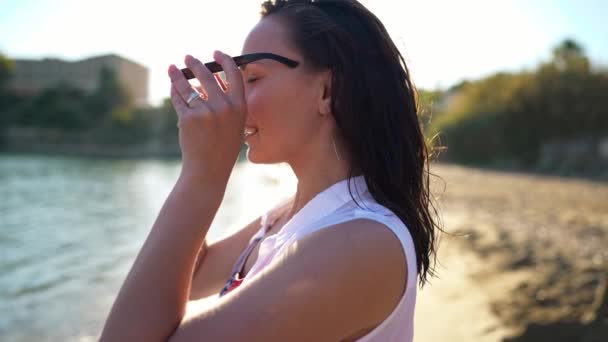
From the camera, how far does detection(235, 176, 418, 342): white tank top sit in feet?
3.56

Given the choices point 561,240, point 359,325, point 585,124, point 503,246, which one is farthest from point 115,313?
point 585,124

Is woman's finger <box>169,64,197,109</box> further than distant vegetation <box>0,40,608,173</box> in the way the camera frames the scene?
No

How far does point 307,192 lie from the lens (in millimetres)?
1370

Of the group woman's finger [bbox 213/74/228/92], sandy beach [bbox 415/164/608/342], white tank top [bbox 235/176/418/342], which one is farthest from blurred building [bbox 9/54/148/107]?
white tank top [bbox 235/176/418/342]

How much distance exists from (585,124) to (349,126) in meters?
28.0

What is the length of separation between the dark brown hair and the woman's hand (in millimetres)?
230

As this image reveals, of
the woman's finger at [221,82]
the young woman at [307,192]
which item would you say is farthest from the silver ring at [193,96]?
the woman's finger at [221,82]

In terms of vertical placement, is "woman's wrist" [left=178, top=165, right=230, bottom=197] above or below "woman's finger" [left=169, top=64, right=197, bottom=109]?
below

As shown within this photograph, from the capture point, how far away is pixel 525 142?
28828mm

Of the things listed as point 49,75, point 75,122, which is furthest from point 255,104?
point 75,122

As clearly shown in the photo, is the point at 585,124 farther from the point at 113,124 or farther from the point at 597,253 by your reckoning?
the point at 113,124

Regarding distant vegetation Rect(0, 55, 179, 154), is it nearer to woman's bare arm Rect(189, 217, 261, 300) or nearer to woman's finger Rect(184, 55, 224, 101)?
woman's bare arm Rect(189, 217, 261, 300)

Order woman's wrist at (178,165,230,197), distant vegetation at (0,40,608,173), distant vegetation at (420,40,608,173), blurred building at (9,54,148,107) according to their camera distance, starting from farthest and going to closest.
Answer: blurred building at (9,54,148,107)
distant vegetation at (0,40,608,173)
distant vegetation at (420,40,608,173)
woman's wrist at (178,165,230,197)

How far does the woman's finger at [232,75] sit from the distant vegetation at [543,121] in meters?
20.7
